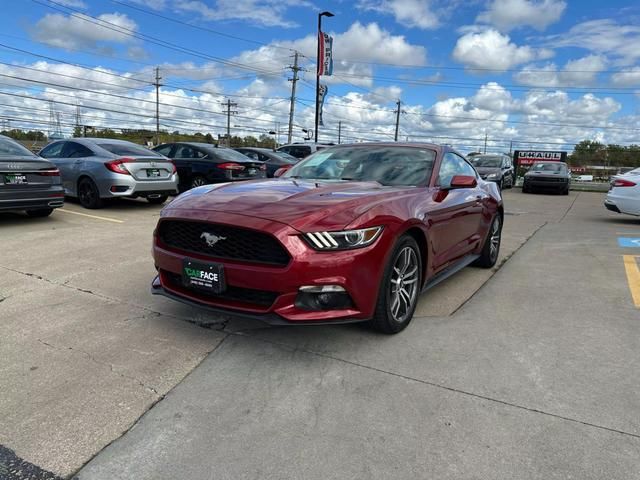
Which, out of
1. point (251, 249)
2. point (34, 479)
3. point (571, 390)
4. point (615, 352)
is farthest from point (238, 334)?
point (615, 352)

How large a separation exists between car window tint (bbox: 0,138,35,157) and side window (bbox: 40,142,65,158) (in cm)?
227

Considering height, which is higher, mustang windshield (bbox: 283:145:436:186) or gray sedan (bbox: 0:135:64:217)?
mustang windshield (bbox: 283:145:436:186)

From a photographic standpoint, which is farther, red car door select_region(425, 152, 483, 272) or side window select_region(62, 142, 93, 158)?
side window select_region(62, 142, 93, 158)

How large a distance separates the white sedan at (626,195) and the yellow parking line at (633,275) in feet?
14.2

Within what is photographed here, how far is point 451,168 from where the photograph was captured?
488cm

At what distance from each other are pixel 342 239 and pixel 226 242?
76 cm

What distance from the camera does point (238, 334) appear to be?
3559 millimetres

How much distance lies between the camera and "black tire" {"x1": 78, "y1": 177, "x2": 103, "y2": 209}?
9.24m

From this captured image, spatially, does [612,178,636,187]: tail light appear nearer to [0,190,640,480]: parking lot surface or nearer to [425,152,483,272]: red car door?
[0,190,640,480]: parking lot surface

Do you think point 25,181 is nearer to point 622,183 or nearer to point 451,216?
point 451,216

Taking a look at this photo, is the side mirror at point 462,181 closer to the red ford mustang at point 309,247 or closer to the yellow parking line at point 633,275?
the red ford mustang at point 309,247

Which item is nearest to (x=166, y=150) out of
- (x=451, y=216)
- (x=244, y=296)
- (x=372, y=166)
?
(x=372, y=166)

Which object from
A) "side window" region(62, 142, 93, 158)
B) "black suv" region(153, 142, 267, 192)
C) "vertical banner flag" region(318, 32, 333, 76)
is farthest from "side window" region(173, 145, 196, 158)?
"vertical banner flag" region(318, 32, 333, 76)

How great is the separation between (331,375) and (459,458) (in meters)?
0.97
